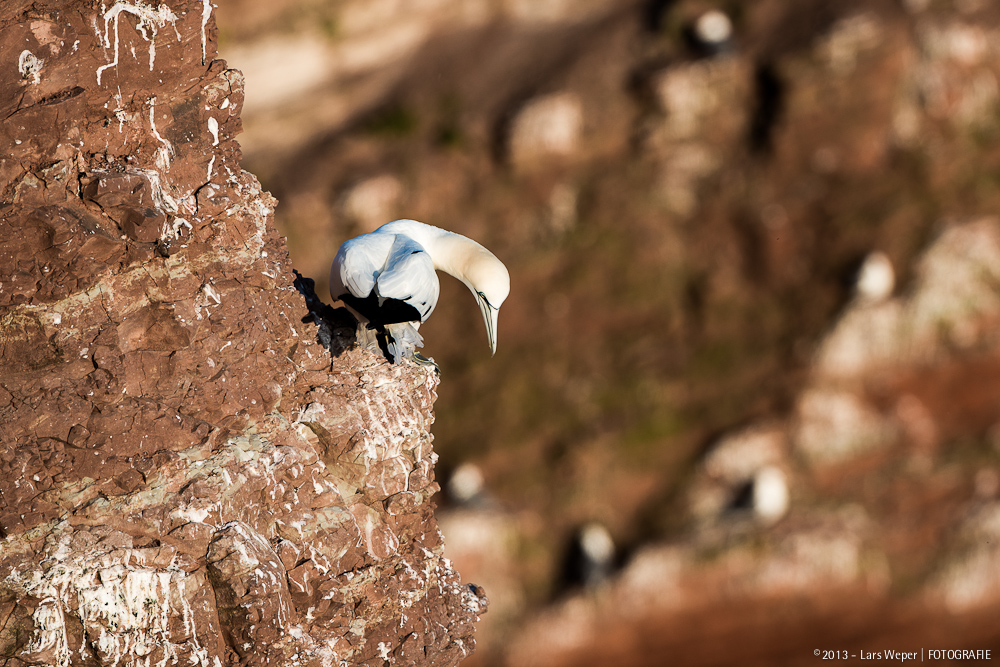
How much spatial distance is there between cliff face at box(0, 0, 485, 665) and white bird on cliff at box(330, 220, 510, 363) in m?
0.54

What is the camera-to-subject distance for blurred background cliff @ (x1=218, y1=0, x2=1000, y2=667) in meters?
16.5

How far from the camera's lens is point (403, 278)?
590 centimetres

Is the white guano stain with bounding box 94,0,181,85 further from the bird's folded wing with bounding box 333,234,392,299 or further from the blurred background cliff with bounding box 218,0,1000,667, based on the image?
the blurred background cliff with bounding box 218,0,1000,667

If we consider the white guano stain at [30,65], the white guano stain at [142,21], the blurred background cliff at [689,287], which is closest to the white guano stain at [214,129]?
the white guano stain at [142,21]

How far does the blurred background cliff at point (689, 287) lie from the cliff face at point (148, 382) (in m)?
11.8

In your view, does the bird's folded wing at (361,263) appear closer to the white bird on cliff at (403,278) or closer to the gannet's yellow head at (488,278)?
the white bird on cliff at (403,278)

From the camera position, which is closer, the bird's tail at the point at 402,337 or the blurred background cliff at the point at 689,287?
the bird's tail at the point at 402,337

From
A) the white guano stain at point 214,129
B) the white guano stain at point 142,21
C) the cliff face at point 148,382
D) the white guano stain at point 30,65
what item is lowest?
the cliff face at point 148,382

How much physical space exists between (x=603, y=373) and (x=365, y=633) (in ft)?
44.1

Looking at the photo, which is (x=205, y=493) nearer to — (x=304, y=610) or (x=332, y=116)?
(x=304, y=610)

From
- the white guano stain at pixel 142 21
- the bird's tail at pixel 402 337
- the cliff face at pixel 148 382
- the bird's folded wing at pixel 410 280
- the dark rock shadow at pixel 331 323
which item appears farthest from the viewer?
the dark rock shadow at pixel 331 323

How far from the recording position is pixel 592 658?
640 inches

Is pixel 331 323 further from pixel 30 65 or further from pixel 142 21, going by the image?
pixel 30 65

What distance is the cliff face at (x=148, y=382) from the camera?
5238 millimetres
